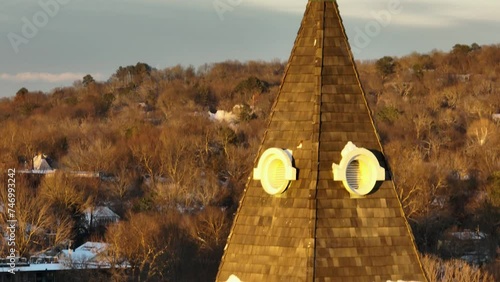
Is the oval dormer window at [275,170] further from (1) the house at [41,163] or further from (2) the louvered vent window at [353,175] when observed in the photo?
(1) the house at [41,163]

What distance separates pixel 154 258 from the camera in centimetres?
8244

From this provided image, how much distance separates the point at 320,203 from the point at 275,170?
0.79m

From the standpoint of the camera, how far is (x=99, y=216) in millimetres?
112500

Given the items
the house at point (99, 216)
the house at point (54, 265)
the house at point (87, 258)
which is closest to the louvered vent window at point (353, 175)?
the house at point (54, 265)

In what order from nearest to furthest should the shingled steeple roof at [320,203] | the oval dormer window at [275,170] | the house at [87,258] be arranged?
the shingled steeple roof at [320,203]
the oval dormer window at [275,170]
the house at [87,258]

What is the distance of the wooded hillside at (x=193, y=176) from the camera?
90.1 metres

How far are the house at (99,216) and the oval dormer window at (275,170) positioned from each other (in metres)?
94.0

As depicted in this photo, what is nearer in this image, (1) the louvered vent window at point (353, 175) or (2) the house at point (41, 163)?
(1) the louvered vent window at point (353, 175)

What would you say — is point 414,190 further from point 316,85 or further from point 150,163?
point 316,85

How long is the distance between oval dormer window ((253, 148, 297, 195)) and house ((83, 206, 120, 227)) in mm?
94003

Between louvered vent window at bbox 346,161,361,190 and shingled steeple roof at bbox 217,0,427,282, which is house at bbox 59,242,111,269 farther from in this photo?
louvered vent window at bbox 346,161,361,190

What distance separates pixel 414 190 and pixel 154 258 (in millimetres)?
33062

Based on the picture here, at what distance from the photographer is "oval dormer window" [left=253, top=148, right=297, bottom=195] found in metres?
14.9

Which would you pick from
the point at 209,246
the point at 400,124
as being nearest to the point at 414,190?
the point at 209,246
